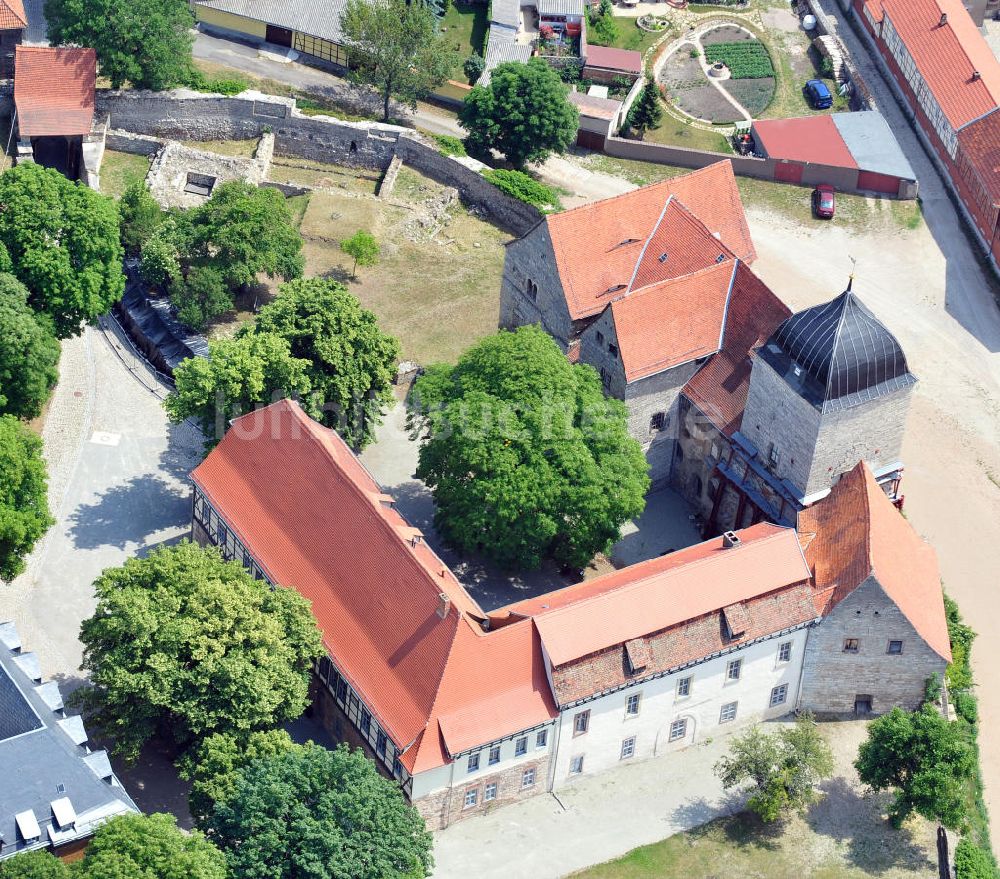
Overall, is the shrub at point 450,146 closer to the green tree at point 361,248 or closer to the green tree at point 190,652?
the green tree at point 361,248

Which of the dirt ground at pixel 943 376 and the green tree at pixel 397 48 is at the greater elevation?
the green tree at pixel 397 48

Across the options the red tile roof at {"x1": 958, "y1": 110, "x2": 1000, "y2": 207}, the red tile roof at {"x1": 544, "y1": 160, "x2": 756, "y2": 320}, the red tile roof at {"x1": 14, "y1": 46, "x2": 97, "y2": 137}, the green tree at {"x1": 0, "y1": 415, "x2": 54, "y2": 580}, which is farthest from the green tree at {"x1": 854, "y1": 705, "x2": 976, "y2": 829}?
the red tile roof at {"x1": 14, "y1": 46, "x2": 97, "y2": 137}

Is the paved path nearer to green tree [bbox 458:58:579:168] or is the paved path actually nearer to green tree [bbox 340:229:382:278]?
green tree [bbox 340:229:382:278]

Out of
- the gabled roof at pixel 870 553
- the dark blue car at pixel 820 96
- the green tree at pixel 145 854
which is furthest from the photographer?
the dark blue car at pixel 820 96

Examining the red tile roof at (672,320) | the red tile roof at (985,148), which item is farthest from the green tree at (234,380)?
the red tile roof at (985,148)

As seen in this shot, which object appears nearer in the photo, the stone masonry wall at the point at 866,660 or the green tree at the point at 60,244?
the stone masonry wall at the point at 866,660

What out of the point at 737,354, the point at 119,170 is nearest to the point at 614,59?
the point at 119,170
